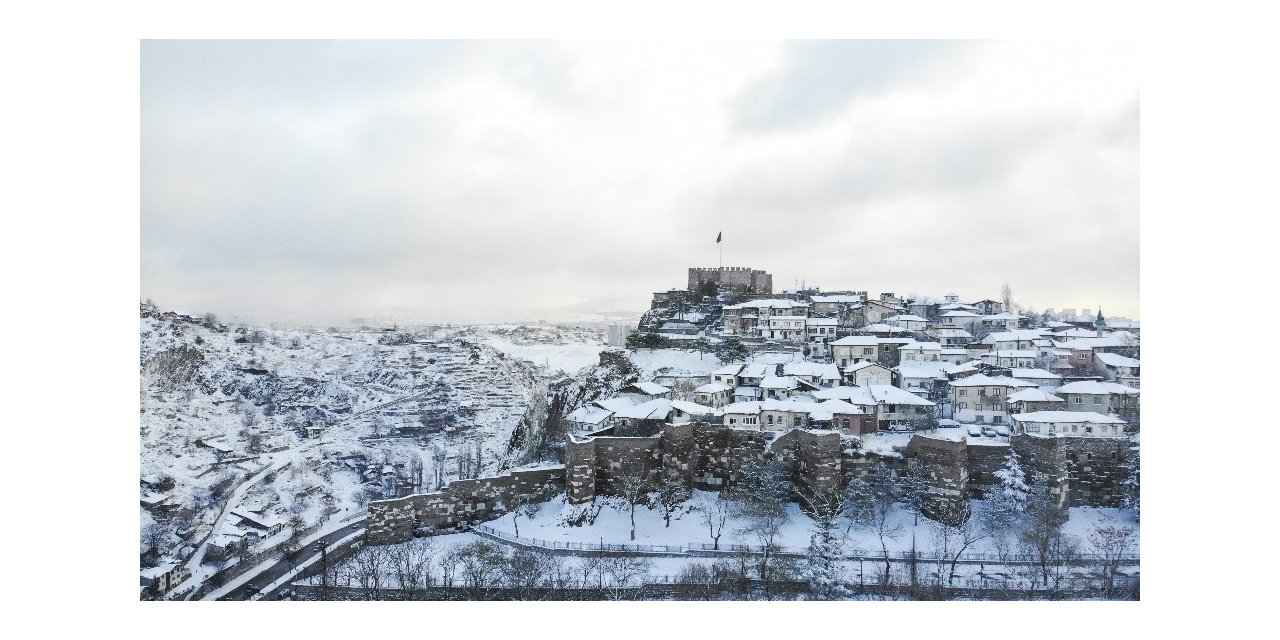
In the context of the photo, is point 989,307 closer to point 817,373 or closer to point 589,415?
point 817,373

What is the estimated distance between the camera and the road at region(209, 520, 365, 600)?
26.9 feet

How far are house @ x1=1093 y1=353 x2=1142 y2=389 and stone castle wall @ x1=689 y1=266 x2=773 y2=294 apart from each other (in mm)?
5798

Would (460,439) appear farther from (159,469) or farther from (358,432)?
(159,469)

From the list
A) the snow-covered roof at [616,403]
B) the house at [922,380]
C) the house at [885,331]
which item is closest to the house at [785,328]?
the house at [885,331]

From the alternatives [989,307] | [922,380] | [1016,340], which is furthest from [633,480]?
[989,307]

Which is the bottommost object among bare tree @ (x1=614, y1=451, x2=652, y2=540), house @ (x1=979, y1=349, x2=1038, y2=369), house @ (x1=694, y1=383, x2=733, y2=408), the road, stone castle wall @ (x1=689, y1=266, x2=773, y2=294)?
the road

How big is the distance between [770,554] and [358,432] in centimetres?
775

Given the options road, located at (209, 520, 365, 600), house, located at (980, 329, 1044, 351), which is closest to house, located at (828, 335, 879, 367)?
house, located at (980, 329, 1044, 351)

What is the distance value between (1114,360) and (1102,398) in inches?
38.6

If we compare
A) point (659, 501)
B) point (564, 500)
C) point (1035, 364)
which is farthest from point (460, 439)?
point (1035, 364)

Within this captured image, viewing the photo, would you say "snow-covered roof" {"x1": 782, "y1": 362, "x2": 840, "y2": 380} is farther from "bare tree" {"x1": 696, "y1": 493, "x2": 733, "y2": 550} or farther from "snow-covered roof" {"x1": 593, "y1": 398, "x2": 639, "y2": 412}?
"snow-covered roof" {"x1": 593, "y1": 398, "x2": 639, "y2": 412}

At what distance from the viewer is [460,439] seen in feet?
36.6

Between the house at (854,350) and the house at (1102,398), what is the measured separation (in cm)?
293

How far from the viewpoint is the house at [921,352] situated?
10.9 meters
